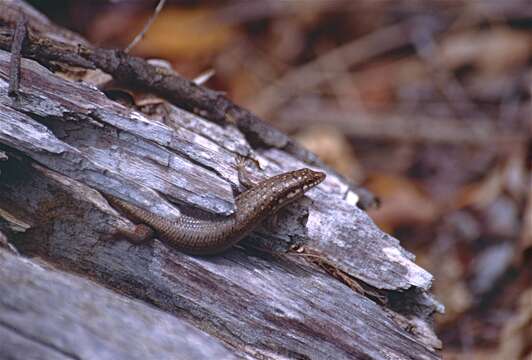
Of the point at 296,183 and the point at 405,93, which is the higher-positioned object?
the point at 405,93

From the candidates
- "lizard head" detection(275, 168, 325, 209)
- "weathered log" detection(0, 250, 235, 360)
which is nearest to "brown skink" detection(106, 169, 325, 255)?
"lizard head" detection(275, 168, 325, 209)

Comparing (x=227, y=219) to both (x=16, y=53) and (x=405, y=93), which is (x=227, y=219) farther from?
(x=405, y=93)

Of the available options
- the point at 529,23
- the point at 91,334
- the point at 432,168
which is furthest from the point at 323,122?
the point at 91,334

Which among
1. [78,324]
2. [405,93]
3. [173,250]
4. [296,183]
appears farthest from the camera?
[405,93]

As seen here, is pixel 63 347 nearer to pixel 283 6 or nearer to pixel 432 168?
pixel 432 168

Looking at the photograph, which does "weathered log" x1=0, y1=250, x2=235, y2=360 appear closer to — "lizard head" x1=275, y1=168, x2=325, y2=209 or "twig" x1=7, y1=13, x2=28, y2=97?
"twig" x1=7, y1=13, x2=28, y2=97

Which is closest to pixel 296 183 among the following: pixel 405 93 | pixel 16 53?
pixel 16 53
